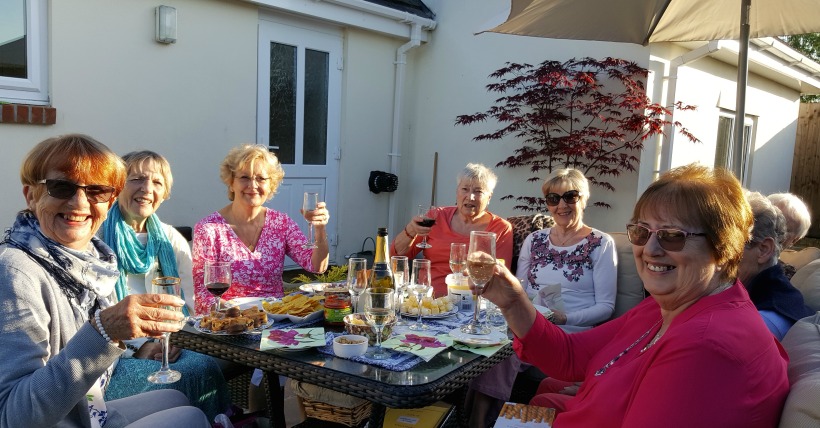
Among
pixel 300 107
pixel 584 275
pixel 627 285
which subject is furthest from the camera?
pixel 300 107

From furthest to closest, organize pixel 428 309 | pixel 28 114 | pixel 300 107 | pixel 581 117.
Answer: pixel 300 107 < pixel 581 117 < pixel 28 114 < pixel 428 309

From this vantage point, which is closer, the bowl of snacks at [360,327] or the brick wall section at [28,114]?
the bowl of snacks at [360,327]

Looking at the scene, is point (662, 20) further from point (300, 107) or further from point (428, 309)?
point (300, 107)

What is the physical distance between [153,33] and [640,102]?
446 cm

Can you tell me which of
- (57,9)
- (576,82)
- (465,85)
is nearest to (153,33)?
(57,9)

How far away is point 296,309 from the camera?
250 centimetres

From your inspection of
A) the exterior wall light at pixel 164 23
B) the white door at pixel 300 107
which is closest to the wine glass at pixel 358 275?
the exterior wall light at pixel 164 23

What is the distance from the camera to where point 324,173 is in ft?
22.3

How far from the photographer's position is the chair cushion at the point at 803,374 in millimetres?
1322

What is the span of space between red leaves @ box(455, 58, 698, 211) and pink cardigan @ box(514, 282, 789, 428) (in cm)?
441

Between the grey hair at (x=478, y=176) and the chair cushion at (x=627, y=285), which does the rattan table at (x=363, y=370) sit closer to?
the chair cushion at (x=627, y=285)

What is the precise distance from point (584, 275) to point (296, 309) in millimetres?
1806

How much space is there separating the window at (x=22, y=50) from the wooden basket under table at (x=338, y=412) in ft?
11.8

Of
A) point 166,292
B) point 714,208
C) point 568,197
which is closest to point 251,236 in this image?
point 166,292
